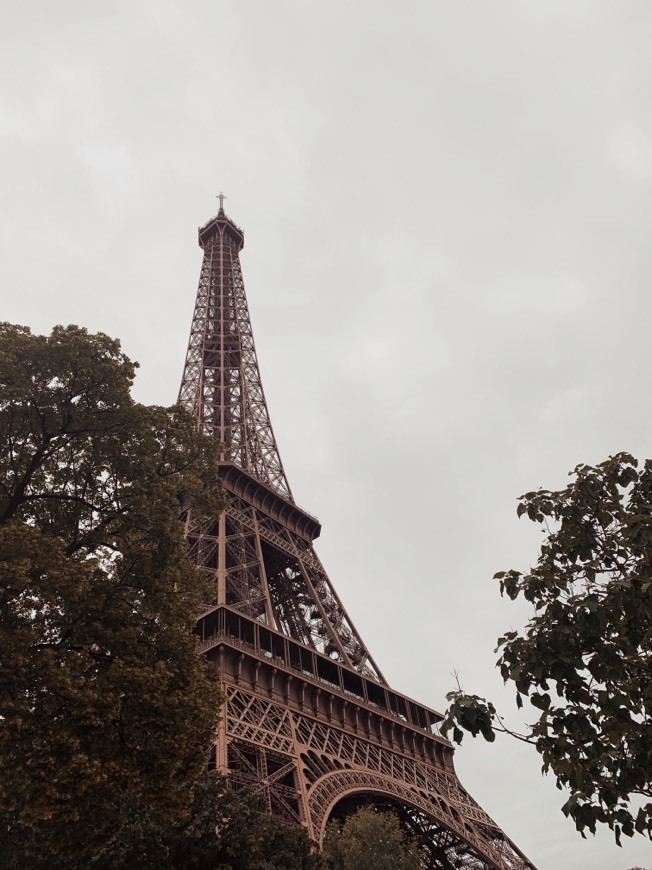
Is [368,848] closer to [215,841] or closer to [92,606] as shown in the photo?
[215,841]

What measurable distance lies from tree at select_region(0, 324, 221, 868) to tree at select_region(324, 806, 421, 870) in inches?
358

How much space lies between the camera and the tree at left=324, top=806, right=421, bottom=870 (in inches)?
866

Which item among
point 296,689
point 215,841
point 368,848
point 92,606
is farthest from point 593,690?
point 296,689

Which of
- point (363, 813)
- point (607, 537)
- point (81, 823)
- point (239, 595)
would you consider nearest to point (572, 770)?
point (607, 537)

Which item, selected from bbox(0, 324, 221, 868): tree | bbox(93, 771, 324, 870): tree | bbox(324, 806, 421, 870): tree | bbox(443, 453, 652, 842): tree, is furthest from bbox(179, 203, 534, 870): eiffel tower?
bbox(443, 453, 652, 842): tree

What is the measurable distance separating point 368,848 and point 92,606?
15.8 meters

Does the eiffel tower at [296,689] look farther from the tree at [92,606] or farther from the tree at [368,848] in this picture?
the tree at [92,606]

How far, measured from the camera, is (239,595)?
1467 inches

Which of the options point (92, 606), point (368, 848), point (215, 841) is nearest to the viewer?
point (92, 606)

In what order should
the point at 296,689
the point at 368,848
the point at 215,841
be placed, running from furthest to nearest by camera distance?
the point at 296,689
the point at 368,848
the point at 215,841

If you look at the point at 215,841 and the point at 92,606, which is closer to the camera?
the point at 92,606

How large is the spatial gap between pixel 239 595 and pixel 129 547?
23.7m

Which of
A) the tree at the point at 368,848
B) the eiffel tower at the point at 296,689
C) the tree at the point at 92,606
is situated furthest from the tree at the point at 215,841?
the tree at the point at 368,848

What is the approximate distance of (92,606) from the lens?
41.5ft
